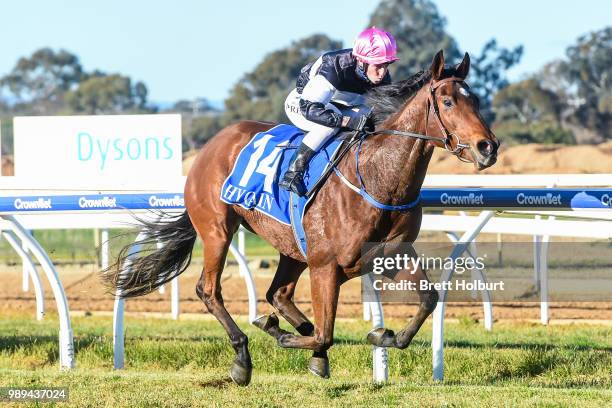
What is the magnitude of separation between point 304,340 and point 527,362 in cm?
151

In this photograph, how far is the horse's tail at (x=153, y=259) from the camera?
6.53 meters

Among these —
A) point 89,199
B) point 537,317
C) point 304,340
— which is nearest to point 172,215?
point 89,199

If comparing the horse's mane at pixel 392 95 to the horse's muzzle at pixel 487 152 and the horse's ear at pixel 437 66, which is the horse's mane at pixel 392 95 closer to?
the horse's ear at pixel 437 66

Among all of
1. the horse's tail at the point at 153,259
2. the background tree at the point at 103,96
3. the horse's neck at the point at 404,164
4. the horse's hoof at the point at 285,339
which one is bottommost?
the background tree at the point at 103,96

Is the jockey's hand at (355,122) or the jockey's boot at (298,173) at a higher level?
the jockey's hand at (355,122)

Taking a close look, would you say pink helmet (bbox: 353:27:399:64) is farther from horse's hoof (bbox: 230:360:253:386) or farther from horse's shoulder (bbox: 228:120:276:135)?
horse's hoof (bbox: 230:360:253:386)

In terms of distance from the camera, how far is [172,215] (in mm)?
6781

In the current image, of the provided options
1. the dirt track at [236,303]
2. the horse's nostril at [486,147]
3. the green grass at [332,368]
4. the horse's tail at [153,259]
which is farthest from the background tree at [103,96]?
the horse's nostril at [486,147]

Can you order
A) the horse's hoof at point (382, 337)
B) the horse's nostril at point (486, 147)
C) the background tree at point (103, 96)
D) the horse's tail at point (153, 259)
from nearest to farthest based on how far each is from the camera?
the horse's nostril at point (486, 147)
the horse's hoof at point (382, 337)
the horse's tail at point (153, 259)
the background tree at point (103, 96)

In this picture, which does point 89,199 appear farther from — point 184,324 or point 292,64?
point 292,64

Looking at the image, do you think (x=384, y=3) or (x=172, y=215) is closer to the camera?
(x=172, y=215)

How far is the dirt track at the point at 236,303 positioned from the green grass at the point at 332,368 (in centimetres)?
92

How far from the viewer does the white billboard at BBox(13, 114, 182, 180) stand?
33.9ft

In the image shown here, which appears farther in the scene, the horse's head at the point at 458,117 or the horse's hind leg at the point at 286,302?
the horse's hind leg at the point at 286,302
